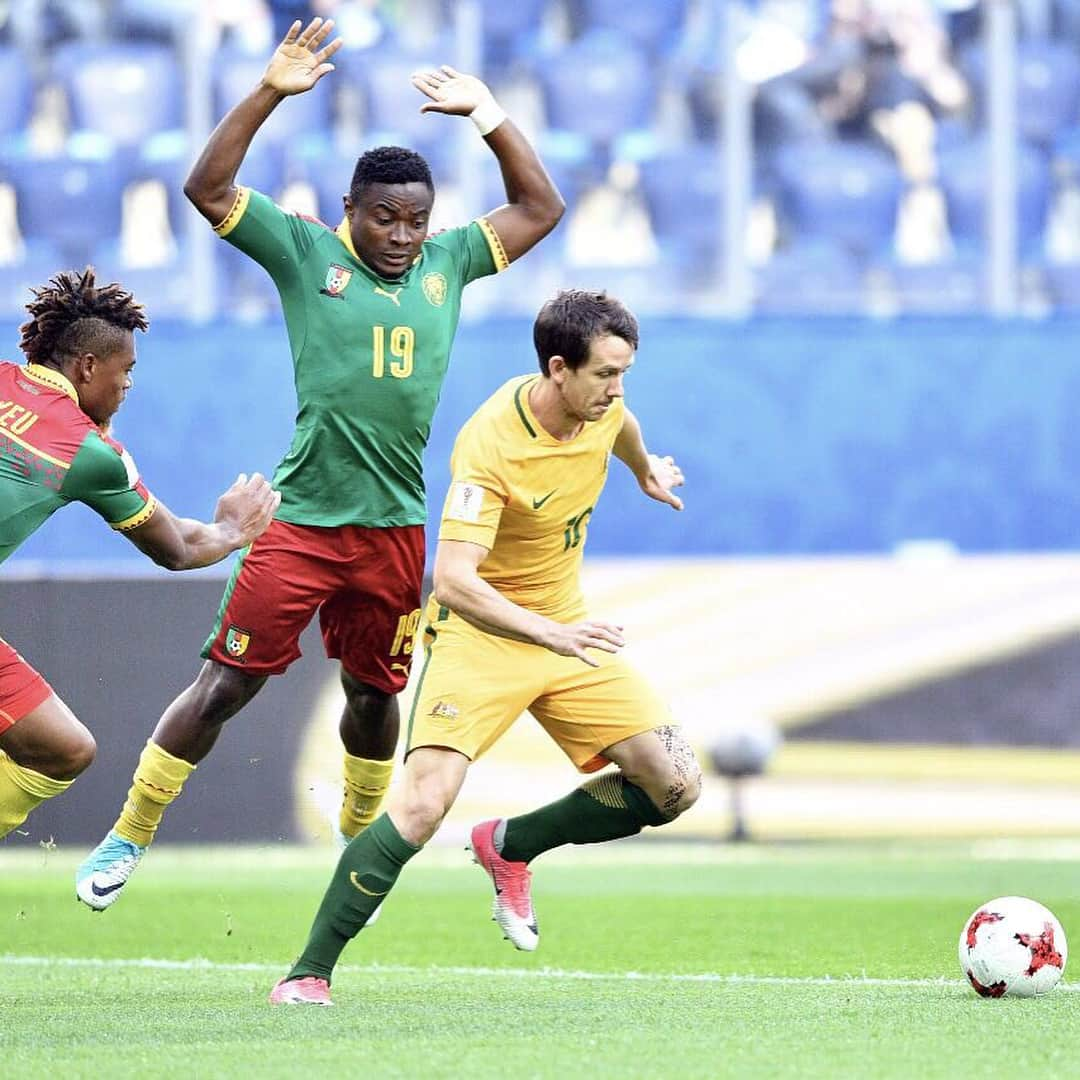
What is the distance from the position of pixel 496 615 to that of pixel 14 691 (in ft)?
4.53

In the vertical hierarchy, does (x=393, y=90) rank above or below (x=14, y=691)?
above

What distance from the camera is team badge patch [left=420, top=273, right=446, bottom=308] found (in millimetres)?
6707

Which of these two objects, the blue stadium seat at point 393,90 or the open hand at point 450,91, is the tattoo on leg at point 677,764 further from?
the blue stadium seat at point 393,90

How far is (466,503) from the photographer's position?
5992 millimetres

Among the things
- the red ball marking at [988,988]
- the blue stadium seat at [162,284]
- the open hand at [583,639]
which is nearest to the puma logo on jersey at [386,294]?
the open hand at [583,639]

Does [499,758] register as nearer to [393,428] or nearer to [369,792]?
[369,792]

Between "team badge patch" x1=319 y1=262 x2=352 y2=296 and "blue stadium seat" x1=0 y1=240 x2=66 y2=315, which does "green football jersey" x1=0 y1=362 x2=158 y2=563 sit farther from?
"blue stadium seat" x1=0 y1=240 x2=66 y2=315

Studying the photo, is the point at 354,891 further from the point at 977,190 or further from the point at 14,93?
the point at 14,93

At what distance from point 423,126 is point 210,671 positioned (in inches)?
350

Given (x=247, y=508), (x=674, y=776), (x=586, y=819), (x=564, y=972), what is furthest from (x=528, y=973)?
(x=247, y=508)

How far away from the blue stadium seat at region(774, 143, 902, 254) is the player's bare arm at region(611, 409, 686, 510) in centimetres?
817

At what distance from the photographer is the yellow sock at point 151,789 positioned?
6.78 m

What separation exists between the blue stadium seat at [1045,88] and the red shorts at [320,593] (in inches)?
371

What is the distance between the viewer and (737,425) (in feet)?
44.5
